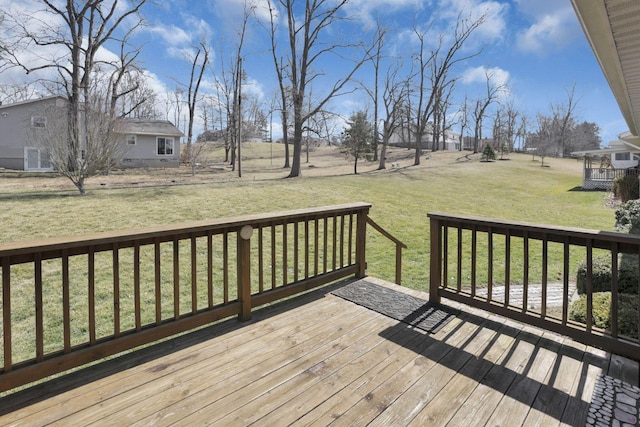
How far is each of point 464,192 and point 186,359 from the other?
15297 millimetres

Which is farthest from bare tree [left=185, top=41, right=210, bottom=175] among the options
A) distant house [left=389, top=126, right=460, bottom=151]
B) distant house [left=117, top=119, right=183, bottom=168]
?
distant house [left=389, top=126, right=460, bottom=151]

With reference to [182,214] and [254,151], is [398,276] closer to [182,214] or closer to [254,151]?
[182,214]

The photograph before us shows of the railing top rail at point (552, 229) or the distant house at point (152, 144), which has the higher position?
the distant house at point (152, 144)

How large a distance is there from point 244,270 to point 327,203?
8.23m

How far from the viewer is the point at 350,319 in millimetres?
3141

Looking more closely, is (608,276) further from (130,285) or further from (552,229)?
(130,285)

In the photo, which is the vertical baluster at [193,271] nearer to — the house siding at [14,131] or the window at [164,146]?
the house siding at [14,131]

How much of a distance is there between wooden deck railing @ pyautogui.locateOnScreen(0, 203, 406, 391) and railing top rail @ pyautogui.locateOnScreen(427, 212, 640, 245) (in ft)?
3.98

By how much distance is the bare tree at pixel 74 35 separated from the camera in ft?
50.4

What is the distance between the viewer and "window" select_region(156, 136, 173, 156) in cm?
2500

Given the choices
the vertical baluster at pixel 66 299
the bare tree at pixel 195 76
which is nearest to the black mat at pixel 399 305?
the vertical baluster at pixel 66 299

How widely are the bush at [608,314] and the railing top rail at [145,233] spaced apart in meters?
2.63

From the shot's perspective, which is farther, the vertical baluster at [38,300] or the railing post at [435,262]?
the railing post at [435,262]

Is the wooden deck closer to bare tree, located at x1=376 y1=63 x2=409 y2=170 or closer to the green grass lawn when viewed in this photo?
the green grass lawn
